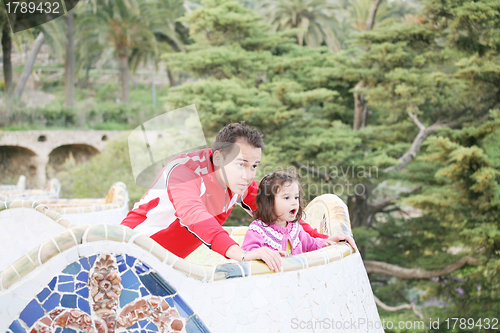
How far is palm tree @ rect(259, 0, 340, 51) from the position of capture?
464 inches

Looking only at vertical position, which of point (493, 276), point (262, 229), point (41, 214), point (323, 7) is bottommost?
point (493, 276)

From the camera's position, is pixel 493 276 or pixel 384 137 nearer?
pixel 493 276

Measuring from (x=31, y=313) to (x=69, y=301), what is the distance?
0.28ft

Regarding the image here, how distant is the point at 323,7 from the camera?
12.1 m

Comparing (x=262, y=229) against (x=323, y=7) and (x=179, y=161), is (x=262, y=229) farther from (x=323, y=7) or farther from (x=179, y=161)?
(x=323, y=7)

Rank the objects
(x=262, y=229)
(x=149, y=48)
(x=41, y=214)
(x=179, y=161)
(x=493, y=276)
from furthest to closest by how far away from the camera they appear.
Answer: (x=149, y=48) < (x=493, y=276) < (x=41, y=214) < (x=262, y=229) < (x=179, y=161)

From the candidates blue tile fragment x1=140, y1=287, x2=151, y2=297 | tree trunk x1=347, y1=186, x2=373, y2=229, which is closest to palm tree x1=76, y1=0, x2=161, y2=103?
tree trunk x1=347, y1=186, x2=373, y2=229

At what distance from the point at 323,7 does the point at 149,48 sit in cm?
649

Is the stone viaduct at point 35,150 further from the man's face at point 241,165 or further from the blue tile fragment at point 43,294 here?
the blue tile fragment at point 43,294

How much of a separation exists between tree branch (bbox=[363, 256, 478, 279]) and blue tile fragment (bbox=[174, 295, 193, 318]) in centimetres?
652

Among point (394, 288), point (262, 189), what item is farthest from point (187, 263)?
point (394, 288)

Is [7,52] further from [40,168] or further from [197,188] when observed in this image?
[197,188]

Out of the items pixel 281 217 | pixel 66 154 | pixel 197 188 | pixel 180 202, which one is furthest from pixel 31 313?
pixel 66 154

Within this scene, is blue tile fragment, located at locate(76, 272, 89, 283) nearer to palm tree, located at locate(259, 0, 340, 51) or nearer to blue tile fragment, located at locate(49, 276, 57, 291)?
blue tile fragment, located at locate(49, 276, 57, 291)
